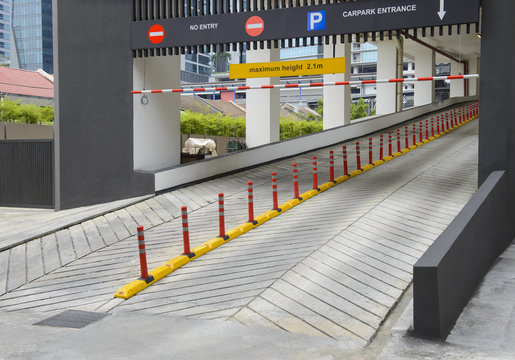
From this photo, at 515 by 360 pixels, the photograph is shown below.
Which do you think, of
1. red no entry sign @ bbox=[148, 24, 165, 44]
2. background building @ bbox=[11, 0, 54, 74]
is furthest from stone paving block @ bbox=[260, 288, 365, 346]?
background building @ bbox=[11, 0, 54, 74]

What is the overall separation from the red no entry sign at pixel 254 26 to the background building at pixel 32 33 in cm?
11288

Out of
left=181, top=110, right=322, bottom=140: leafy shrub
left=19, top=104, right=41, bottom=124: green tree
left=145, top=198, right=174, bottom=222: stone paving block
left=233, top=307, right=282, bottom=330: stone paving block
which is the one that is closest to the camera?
left=233, top=307, right=282, bottom=330: stone paving block

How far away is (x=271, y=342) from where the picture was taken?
629 cm

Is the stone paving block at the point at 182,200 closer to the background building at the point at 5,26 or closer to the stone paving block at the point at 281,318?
the stone paving block at the point at 281,318

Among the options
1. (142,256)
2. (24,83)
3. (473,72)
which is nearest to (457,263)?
(142,256)

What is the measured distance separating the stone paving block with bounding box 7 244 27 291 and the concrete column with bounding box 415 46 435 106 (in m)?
41.6

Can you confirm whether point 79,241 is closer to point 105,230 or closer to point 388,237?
point 105,230

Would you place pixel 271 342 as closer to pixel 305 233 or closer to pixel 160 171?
pixel 305 233

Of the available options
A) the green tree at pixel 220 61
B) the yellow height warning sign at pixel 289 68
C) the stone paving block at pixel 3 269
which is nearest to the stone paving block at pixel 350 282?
the stone paving block at pixel 3 269

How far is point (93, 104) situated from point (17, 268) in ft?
20.1

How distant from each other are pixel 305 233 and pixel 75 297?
446 centimetres

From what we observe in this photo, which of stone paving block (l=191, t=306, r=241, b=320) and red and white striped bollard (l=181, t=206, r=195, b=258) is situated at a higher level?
red and white striped bollard (l=181, t=206, r=195, b=258)

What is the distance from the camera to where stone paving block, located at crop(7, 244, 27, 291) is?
30.9 feet

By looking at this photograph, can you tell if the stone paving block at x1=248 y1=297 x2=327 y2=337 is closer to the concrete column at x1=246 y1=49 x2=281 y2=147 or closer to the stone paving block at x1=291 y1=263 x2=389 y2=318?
the stone paving block at x1=291 y1=263 x2=389 y2=318
